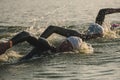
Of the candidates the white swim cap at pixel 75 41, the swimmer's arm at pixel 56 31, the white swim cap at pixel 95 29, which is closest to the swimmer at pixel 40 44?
the white swim cap at pixel 75 41

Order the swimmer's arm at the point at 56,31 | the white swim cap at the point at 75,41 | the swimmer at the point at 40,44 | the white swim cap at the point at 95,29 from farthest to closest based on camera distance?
the white swim cap at the point at 95,29
the swimmer's arm at the point at 56,31
the white swim cap at the point at 75,41
the swimmer at the point at 40,44

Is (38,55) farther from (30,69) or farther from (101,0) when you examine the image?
(101,0)

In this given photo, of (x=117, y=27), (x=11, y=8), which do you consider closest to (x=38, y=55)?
(x=117, y=27)

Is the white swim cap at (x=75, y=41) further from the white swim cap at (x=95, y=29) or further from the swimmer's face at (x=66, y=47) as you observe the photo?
the white swim cap at (x=95, y=29)

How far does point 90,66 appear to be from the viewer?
43.7 ft

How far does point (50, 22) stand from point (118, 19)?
3.71 metres

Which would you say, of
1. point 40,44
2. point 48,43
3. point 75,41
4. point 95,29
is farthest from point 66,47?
point 95,29

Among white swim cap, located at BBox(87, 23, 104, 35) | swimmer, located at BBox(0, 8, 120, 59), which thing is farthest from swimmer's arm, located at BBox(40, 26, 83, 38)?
white swim cap, located at BBox(87, 23, 104, 35)

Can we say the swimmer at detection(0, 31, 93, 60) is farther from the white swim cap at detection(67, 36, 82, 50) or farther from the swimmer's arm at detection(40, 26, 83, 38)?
the swimmer's arm at detection(40, 26, 83, 38)

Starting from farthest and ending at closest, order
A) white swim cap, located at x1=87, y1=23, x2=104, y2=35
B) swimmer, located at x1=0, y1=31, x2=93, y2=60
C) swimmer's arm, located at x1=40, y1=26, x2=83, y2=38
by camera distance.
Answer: white swim cap, located at x1=87, y1=23, x2=104, y2=35 → swimmer's arm, located at x1=40, y1=26, x2=83, y2=38 → swimmer, located at x1=0, y1=31, x2=93, y2=60

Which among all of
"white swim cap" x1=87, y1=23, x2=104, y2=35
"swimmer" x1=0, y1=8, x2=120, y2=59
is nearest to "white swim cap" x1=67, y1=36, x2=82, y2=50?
"swimmer" x1=0, y1=8, x2=120, y2=59

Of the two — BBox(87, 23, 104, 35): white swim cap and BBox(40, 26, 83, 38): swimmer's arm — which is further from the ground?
BBox(40, 26, 83, 38): swimmer's arm

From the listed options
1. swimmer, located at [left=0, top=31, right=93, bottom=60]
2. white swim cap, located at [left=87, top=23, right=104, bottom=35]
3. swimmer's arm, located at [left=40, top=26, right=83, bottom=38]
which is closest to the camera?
swimmer, located at [left=0, top=31, right=93, bottom=60]

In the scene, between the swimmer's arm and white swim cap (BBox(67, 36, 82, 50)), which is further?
the swimmer's arm
